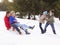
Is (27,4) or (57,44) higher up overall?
(27,4)

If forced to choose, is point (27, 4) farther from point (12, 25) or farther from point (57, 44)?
point (57, 44)

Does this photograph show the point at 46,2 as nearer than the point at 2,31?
No

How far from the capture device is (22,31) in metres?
15.2

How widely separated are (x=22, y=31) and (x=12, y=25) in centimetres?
99

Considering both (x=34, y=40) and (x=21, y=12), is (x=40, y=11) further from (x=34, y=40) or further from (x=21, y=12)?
(x=34, y=40)

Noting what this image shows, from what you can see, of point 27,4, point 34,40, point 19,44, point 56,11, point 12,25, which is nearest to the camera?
point 19,44

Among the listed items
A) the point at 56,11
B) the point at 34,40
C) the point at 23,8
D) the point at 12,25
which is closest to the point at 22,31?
the point at 12,25

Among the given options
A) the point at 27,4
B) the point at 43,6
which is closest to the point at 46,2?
the point at 43,6

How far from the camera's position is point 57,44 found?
11914mm

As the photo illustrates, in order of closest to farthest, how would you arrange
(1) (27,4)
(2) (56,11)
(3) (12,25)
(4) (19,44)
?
(4) (19,44)
(3) (12,25)
(2) (56,11)
(1) (27,4)

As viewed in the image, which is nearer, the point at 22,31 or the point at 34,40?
the point at 34,40

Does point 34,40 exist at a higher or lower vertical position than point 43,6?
lower

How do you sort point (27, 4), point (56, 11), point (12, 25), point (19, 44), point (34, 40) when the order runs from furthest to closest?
point (27, 4), point (56, 11), point (12, 25), point (34, 40), point (19, 44)

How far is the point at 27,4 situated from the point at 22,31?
14.4m
